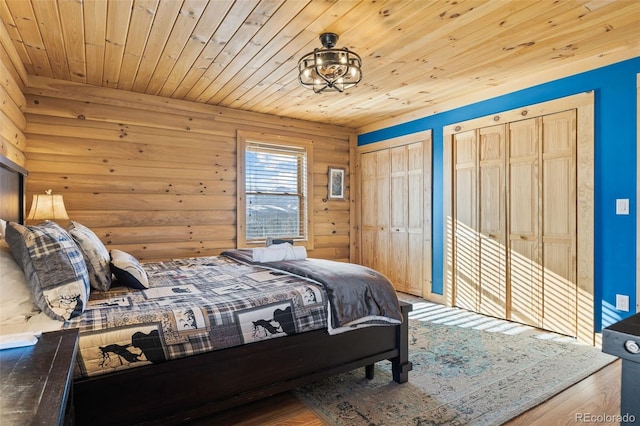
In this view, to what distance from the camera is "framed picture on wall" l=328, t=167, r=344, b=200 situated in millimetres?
5492

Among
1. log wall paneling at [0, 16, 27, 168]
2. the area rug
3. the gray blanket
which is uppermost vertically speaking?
log wall paneling at [0, 16, 27, 168]

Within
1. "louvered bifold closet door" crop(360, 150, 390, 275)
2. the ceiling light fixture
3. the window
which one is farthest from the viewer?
"louvered bifold closet door" crop(360, 150, 390, 275)

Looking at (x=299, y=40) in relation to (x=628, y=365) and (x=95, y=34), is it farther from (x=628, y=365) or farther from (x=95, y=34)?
(x=628, y=365)

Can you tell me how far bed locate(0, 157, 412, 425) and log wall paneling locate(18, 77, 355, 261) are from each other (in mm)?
1221

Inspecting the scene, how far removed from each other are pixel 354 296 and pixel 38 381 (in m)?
1.56

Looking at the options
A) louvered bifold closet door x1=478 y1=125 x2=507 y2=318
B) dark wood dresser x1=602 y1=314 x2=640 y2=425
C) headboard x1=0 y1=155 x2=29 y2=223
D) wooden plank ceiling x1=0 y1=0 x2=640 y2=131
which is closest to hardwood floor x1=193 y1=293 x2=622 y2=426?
dark wood dresser x1=602 y1=314 x2=640 y2=425

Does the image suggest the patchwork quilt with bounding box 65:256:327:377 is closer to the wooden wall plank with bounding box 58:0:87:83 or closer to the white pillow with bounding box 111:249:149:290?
the white pillow with bounding box 111:249:149:290

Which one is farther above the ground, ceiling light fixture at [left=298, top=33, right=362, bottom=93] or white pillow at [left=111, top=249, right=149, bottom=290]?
ceiling light fixture at [left=298, top=33, right=362, bottom=93]

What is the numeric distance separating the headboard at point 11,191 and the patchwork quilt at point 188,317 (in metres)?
1.06

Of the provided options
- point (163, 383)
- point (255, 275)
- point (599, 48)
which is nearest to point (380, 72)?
point (599, 48)

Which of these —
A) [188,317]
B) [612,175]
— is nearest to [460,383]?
[188,317]

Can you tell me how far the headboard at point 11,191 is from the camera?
2.41 meters

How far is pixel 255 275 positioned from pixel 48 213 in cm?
194

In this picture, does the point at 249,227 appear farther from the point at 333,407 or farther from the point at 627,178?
the point at 627,178
